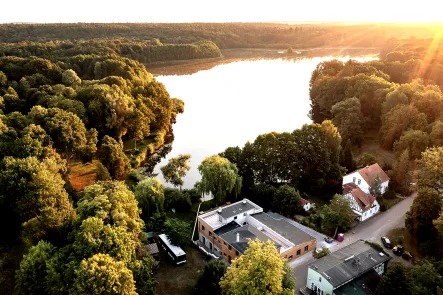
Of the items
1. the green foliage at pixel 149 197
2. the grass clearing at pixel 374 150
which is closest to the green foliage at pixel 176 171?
the green foliage at pixel 149 197

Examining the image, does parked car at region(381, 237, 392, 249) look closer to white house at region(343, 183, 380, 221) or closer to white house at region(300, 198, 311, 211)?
white house at region(343, 183, 380, 221)

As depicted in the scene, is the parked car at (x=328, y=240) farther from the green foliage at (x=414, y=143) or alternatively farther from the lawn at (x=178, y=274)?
the green foliage at (x=414, y=143)

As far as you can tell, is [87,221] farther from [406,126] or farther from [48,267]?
[406,126]

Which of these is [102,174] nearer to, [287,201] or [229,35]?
[287,201]

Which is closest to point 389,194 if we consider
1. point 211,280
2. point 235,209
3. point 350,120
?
point 350,120

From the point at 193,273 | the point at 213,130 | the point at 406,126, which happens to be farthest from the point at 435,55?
the point at 193,273
